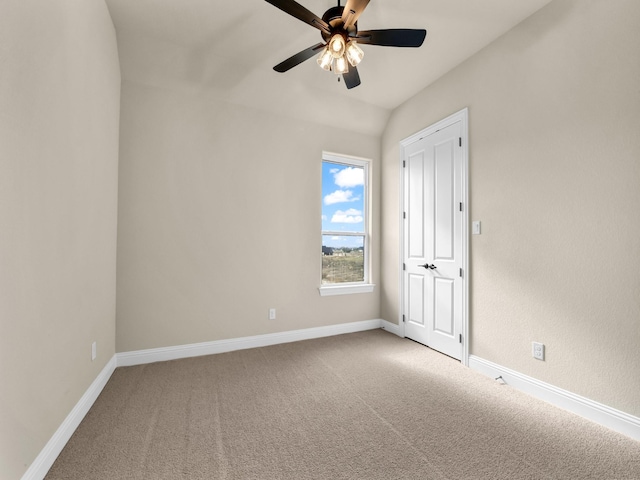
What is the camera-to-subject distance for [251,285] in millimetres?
3262

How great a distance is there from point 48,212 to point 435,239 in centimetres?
321

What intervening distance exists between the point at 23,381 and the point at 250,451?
1.14 meters

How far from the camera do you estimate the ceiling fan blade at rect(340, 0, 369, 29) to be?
1.57 metres

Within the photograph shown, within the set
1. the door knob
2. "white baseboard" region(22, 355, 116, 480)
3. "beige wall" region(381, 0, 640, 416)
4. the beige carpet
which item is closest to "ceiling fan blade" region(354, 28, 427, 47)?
"beige wall" region(381, 0, 640, 416)

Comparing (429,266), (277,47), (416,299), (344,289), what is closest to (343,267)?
(344,289)

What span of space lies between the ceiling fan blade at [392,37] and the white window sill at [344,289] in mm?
2635

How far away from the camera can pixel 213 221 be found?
3090mm

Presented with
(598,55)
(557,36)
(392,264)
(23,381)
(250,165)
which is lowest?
(23,381)

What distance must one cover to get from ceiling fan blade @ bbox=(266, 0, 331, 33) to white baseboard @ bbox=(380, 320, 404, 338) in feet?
10.8

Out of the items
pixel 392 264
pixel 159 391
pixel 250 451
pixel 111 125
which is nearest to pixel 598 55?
pixel 392 264

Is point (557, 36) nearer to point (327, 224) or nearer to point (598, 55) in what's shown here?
point (598, 55)

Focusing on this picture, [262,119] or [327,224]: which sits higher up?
[262,119]

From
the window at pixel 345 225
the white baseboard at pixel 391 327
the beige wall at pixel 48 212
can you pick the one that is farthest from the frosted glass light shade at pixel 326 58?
the white baseboard at pixel 391 327

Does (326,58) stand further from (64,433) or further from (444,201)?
(64,433)
